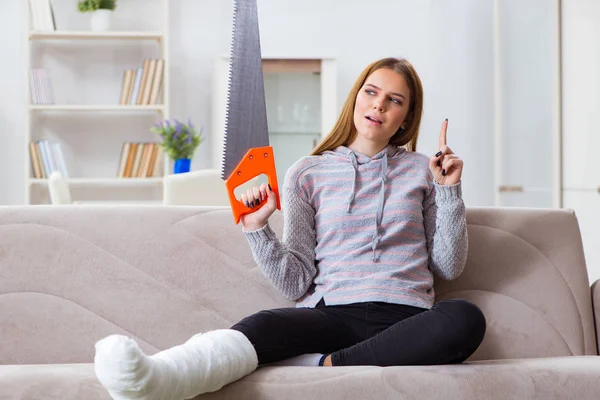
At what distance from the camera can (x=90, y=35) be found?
5219 mm

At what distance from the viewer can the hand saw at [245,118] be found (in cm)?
167

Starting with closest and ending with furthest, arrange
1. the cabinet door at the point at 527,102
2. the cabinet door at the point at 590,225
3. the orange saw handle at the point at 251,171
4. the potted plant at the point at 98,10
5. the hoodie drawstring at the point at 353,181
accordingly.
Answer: the orange saw handle at the point at 251,171
the hoodie drawstring at the point at 353,181
the cabinet door at the point at 590,225
the cabinet door at the point at 527,102
the potted plant at the point at 98,10

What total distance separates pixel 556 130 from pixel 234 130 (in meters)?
2.90

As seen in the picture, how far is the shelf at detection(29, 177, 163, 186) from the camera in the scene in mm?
5199

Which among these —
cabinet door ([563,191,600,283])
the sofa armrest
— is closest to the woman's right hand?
the sofa armrest

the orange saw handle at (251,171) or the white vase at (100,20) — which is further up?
the white vase at (100,20)

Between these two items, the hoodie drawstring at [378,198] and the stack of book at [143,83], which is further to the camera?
the stack of book at [143,83]

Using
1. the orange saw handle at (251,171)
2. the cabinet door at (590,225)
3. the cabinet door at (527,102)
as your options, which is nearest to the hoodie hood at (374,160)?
the orange saw handle at (251,171)

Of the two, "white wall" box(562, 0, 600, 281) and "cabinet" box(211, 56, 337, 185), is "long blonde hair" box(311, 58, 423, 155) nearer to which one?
"white wall" box(562, 0, 600, 281)

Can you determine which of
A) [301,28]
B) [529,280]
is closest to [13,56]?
[301,28]

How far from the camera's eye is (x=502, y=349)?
1859 millimetres

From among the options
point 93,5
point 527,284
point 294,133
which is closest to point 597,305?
point 527,284

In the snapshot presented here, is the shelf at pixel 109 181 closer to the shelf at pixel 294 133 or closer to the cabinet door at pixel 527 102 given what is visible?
the shelf at pixel 294 133

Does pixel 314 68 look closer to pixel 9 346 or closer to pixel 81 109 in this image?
pixel 81 109
